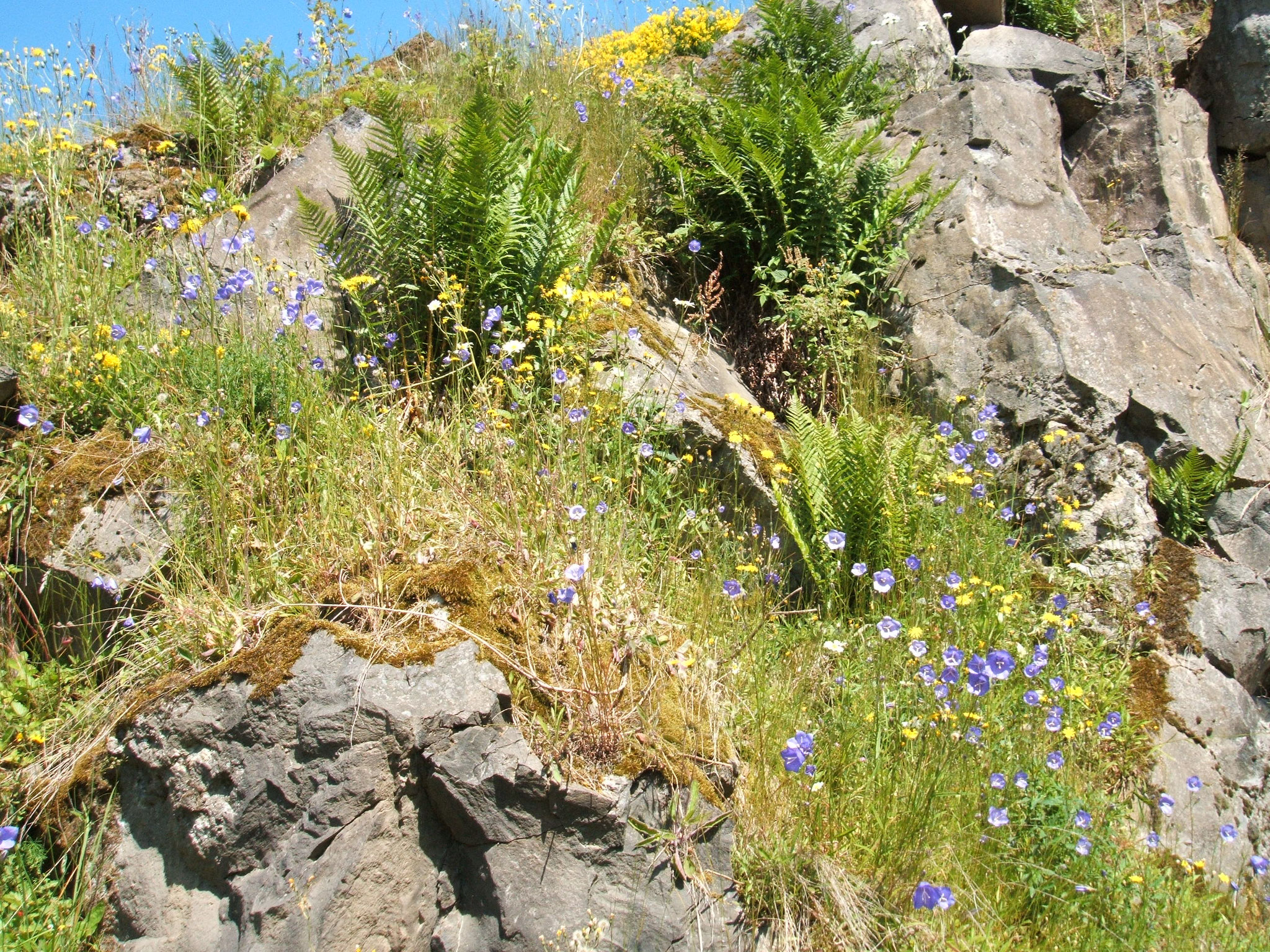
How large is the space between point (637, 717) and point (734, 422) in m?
1.95

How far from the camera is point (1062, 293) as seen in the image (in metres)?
4.85

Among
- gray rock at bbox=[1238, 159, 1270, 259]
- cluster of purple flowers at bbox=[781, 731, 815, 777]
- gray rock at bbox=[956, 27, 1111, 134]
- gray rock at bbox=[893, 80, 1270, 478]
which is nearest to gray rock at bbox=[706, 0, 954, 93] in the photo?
gray rock at bbox=[956, 27, 1111, 134]

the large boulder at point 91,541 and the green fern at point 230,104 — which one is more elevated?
the green fern at point 230,104

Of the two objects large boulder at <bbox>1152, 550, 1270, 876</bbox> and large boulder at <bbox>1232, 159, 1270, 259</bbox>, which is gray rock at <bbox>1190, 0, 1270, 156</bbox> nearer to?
large boulder at <bbox>1232, 159, 1270, 259</bbox>

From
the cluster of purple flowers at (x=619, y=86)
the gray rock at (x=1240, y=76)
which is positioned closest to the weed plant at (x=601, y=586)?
the cluster of purple flowers at (x=619, y=86)

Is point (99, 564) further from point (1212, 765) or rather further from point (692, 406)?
point (1212, 765)

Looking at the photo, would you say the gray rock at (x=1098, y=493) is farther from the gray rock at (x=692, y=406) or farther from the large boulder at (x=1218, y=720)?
the gray rock at (x=692, y=406)

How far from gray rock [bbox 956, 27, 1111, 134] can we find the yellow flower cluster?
2.42 meters

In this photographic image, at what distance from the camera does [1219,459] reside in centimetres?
452

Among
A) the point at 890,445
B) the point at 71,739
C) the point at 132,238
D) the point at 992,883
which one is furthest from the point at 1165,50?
the point at 71,739

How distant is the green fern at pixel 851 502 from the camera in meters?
3.83

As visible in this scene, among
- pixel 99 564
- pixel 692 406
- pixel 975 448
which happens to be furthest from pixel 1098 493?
pixel 99 564

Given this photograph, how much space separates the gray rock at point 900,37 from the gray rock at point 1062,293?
64cm

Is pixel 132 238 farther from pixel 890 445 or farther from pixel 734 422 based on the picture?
pixel 890 445
